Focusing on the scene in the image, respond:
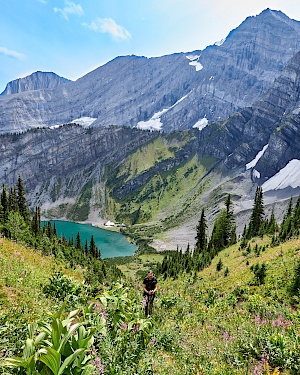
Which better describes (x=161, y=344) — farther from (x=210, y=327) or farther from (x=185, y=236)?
(x=185, y=236)

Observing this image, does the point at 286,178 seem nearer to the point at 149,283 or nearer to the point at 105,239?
the point at 105,239

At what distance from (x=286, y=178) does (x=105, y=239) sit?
4737 inches

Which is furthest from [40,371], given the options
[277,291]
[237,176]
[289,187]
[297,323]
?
[237,176]

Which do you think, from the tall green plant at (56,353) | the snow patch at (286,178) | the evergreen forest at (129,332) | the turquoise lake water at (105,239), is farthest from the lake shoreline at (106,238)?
the tall green plant at (56,353)

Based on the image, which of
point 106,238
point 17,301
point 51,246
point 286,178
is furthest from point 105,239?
point 17,301

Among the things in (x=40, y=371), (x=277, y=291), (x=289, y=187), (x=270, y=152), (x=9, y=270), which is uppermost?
(x=270, y=152)

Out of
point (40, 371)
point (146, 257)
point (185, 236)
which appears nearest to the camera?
point (40, 371)

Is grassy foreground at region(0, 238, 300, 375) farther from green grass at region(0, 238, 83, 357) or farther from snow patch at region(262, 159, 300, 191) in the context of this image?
snow patch at region(262, 159, 300, 191)

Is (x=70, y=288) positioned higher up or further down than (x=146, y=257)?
higher up

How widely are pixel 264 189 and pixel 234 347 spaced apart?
177 m

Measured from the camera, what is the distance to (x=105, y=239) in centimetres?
16100

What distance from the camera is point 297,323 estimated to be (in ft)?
32.8

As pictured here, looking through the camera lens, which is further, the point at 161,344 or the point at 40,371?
the point at 161,344

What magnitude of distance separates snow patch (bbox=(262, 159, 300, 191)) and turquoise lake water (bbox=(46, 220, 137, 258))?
96394mm
